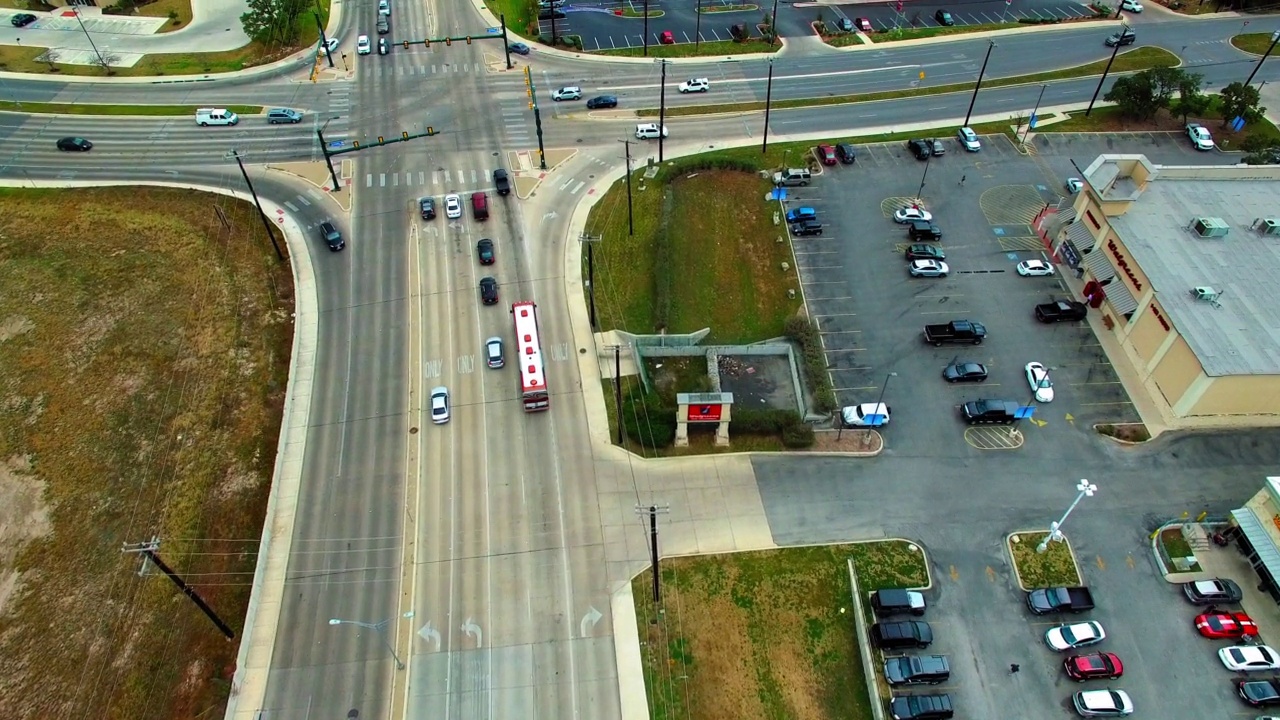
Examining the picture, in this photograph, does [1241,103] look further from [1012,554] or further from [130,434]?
[130,434]

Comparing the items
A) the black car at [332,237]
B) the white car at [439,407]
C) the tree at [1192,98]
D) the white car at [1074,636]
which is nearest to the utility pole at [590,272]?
the white car at [439,407]

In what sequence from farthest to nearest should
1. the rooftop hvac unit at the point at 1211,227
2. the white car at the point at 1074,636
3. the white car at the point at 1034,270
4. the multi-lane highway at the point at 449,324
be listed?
the white car at the point at 1034,270 < the rooftop hvac unit at the point at 1211,227 < the multi-lane highway at the point at 449,324 < the white car at the point at 1074,636

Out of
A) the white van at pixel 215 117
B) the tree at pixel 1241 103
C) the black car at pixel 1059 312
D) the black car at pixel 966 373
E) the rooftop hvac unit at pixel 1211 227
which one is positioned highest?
the white van at pixel 215 117

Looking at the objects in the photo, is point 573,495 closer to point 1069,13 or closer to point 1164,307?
point 1164,307

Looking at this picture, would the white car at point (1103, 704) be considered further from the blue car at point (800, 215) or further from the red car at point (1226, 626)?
the blue car at point (800, 215)

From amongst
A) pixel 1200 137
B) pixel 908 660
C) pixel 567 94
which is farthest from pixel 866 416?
pixel 1200 137


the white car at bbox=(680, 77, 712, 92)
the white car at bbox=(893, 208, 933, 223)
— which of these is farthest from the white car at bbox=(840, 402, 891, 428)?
the white car at bbox=(680, 77, 712, 92)
